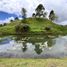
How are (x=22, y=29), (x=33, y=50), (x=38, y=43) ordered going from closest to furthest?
(x=33, y=50) < (x=38, y=43) < (x=22, y=29)

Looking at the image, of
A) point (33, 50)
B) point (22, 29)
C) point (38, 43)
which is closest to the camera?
point (33, 50)

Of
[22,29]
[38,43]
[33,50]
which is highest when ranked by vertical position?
[22,29]

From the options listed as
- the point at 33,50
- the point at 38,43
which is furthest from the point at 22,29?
the point at 33,50

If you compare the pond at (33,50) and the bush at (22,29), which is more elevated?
the bush at (22,29)

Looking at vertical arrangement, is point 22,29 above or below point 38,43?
above

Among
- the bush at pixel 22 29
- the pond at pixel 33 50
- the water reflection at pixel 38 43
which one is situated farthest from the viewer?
the bush at pixel 22 29

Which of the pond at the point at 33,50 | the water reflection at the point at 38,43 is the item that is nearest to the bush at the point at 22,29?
the water reflection at the point at 38,43

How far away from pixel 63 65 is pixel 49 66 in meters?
2.34

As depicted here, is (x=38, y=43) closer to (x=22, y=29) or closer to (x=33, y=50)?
(x=33, y=50)

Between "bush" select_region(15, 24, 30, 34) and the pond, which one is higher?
"bush" select_region(15, 24, 30, 34)

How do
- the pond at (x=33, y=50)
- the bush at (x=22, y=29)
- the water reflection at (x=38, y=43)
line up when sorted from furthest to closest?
the bush at (x=22, y=29) < the water reflection at (x=38, y=43) < the pond at (x=33, y=50)

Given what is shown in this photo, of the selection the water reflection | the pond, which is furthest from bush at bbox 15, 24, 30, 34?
the pond

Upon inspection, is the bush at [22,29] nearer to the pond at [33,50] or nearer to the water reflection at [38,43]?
the water reflection at [38,43]

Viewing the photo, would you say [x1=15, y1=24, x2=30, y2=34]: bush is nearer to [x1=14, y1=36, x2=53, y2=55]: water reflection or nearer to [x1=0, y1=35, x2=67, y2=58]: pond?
[x1=14, y1=36, x2=53, y2=55]: water reflection
